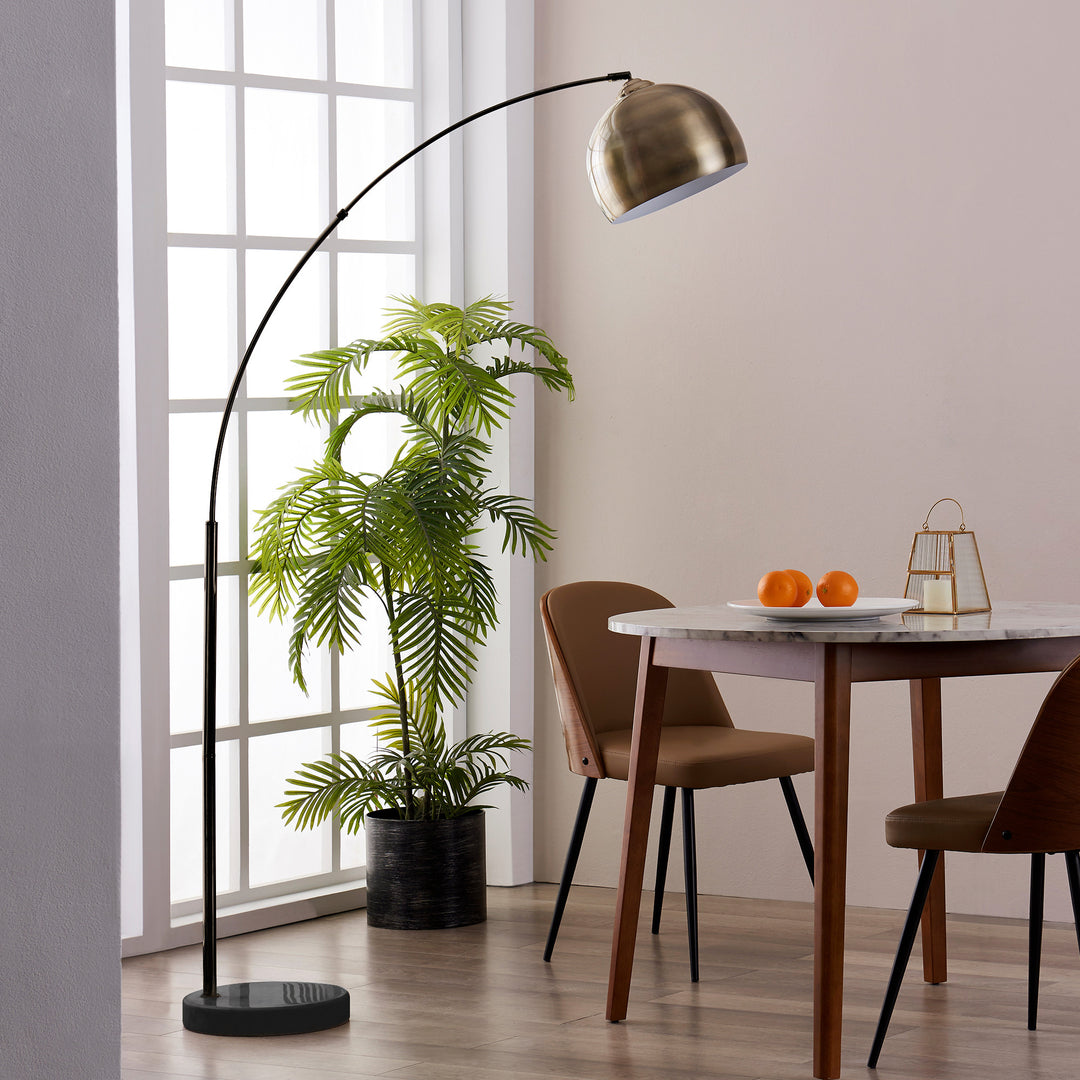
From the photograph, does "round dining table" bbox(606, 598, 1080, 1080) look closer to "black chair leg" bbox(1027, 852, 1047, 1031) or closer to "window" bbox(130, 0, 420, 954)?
"black chair leg" bbox(1027, 852, 1047, 1031)

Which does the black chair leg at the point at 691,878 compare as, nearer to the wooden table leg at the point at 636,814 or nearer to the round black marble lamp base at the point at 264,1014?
the wooden table leg at the point at 636,814

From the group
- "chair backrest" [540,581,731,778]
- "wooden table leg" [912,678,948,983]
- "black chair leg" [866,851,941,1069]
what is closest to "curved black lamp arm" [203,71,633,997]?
"chair backrest" [540,581,731,778]

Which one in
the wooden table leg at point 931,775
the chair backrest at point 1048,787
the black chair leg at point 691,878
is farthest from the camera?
the black chair leg at point 691,878

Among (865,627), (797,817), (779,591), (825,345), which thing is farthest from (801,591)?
(825,345)

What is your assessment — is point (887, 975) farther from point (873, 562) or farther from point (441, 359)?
point (441, 359)

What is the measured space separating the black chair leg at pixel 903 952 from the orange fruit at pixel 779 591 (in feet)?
1.73

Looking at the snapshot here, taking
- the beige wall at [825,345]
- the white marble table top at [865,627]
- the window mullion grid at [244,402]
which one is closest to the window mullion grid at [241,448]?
the window mullion grid at [244,402]

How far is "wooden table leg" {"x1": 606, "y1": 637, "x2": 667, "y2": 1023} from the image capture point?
11.1 ft

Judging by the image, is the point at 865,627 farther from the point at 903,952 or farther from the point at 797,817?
the point at 797,817

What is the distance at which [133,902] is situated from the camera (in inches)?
162

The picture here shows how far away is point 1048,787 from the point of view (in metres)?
2.95

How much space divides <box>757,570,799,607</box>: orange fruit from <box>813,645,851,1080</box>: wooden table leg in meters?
0.26

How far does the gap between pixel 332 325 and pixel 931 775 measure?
2000mm

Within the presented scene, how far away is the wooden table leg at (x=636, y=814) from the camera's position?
11.1 ft
